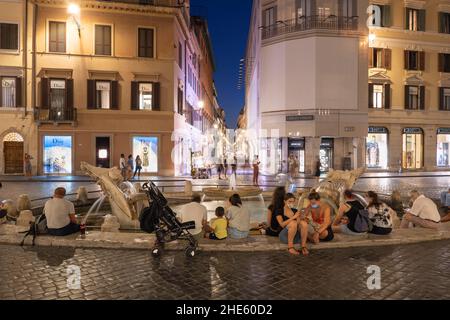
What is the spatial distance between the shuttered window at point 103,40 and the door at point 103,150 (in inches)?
249

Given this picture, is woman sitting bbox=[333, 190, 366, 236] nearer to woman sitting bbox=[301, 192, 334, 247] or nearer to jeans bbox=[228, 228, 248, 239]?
woman sitting bbox=[301, 192, 334, 247]

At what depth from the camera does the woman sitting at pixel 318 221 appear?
863 cm

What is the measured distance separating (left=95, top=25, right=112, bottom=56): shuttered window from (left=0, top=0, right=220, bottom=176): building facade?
7cm

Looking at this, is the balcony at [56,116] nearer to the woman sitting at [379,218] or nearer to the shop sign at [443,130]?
the woman sitting at [379,218]

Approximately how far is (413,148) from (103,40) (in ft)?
95.7

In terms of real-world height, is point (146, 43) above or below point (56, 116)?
above

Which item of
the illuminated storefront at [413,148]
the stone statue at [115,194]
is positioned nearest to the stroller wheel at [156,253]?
the stone statue at [115,194]

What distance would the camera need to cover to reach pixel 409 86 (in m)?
38.9

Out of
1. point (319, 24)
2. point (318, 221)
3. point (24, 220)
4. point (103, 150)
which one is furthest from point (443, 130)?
point (24, 220)

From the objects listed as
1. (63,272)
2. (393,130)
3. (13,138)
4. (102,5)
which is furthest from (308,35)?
(63,272)

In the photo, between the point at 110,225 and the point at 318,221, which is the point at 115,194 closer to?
the point at 110,225

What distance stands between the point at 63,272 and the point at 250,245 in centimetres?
351

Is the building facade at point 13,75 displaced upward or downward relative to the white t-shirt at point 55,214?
upward

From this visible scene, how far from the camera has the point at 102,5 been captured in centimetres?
3075
